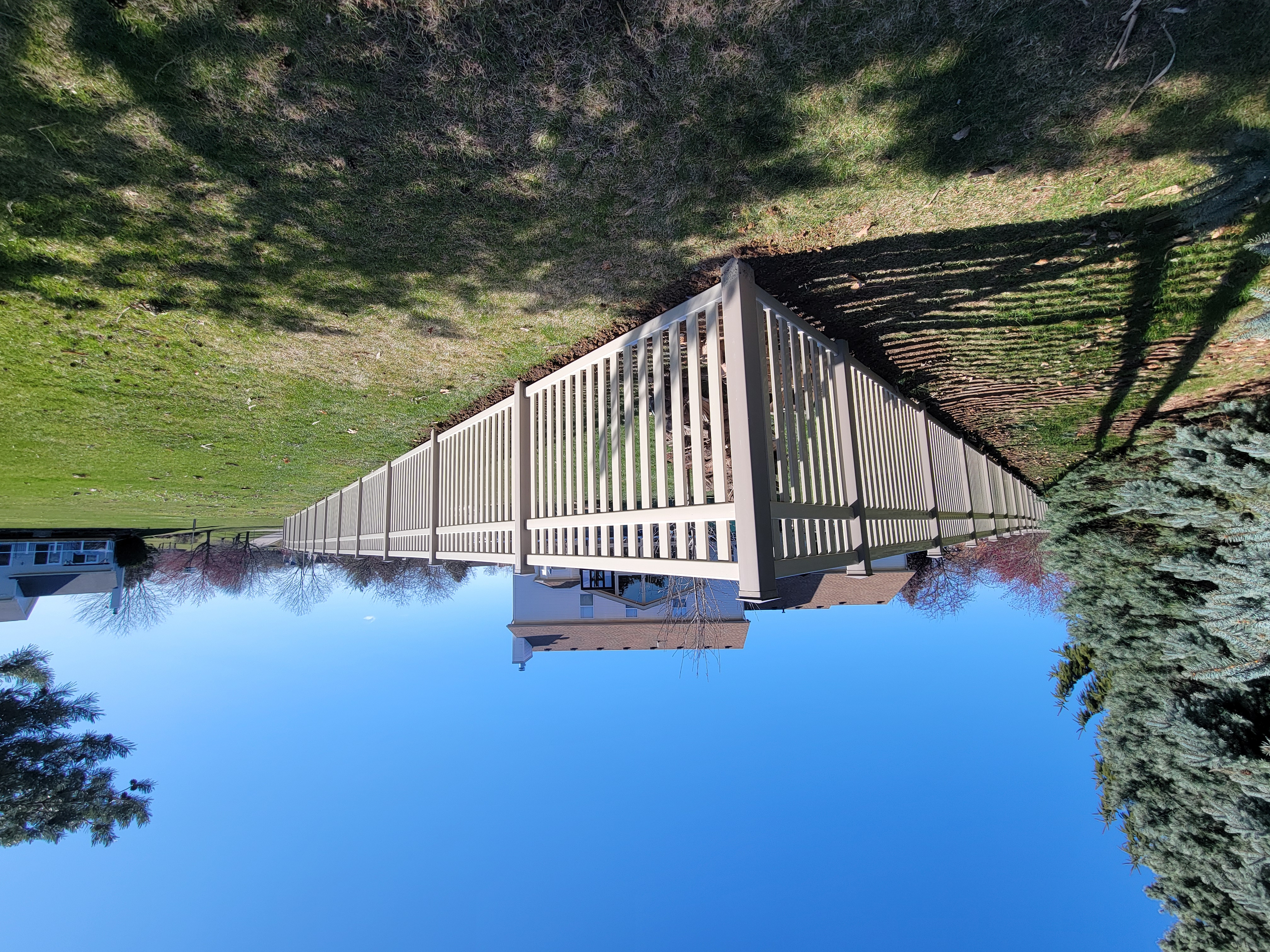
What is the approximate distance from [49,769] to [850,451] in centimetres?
2064

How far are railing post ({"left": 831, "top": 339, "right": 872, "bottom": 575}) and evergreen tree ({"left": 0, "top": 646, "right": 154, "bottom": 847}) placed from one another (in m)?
19.8

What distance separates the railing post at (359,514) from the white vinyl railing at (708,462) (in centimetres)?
274

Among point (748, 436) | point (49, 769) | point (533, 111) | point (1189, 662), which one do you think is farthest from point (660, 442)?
point (49, 769)

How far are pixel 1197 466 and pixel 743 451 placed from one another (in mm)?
5827

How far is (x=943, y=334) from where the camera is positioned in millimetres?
4625

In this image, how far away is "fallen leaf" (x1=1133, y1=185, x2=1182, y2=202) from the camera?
9.94ft

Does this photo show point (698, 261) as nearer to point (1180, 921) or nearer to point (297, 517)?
point (1180, 921)

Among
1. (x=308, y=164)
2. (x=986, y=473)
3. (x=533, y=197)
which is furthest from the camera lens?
(x=986, y=473)

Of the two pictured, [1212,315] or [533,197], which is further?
[1212,315]

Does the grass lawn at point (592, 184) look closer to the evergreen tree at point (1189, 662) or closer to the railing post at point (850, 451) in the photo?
the railing post at point (850, 451)

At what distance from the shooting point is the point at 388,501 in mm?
7840

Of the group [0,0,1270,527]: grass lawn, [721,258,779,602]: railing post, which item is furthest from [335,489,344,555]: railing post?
[721,258,779,602]: railing post

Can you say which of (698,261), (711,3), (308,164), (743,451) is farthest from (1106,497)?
(308,164)

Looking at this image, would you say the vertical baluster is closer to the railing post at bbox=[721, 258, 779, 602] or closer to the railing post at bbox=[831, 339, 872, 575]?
the railing post at bbox=[721, 258, 779, 602]
